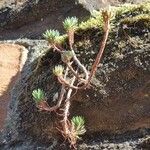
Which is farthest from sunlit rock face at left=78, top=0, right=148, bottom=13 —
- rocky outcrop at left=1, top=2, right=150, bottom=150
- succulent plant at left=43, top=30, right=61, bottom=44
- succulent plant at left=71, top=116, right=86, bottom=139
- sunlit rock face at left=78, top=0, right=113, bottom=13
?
succulent plant at left=71, top=116, right=86, bottom=139

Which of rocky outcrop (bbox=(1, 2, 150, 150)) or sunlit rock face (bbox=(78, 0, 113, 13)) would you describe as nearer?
rocky outcrop (bbox=(1, 2, 150, 150))

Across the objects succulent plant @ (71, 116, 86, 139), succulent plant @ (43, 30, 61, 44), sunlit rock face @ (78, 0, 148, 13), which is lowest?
succulent plant @ (71, 116, 86, 139)

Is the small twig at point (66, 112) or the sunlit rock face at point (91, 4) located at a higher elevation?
the sunlit rock face at point (91, 4)

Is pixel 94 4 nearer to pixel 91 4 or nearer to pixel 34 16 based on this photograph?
pixel 91 4

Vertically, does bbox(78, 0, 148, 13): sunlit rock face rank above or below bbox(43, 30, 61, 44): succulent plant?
above

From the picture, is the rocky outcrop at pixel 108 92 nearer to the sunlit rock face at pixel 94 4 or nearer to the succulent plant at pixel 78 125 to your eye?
the succulent plant at pixel 78 125

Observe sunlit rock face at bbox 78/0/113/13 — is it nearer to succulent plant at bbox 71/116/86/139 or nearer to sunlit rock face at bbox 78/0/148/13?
sunlit rock face at bbox 78/0/148/13

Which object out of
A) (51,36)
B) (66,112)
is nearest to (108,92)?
(66,112)

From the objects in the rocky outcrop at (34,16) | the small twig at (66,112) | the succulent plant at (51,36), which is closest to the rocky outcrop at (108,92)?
the small twig at (66,112)
